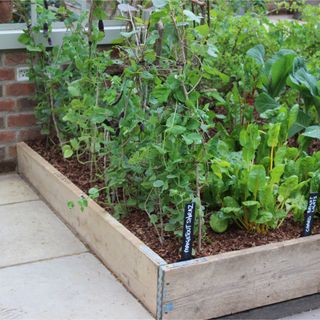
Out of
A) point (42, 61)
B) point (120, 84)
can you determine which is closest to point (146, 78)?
point (120, 84)

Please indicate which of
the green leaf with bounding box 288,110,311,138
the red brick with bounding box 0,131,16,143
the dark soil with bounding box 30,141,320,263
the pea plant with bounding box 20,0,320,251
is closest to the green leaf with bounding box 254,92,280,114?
the pea plant with bounding box 20,0,320,251

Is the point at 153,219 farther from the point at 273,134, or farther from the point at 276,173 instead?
the point at 273,134

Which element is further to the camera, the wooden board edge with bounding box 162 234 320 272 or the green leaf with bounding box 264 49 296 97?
the green leaf with bounding box 264 49 296 97

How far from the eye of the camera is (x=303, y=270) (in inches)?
129

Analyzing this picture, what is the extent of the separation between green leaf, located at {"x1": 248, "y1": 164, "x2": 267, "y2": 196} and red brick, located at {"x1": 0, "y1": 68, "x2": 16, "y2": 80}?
217cm

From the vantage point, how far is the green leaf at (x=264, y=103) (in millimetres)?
4027

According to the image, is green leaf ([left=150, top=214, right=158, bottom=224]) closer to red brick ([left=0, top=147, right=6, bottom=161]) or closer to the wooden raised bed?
the wooden raised bed

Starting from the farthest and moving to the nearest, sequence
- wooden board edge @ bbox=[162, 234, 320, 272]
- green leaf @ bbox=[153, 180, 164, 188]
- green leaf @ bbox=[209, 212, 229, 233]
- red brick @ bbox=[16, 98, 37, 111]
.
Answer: red brick @ bbox=[16, 98, 37, 111] < green leaf @ bbox=[209, 212, 229, 233] < green leaf @ bbox=[153, 180, 164, 188] < wooden board edge @ bbox=[162, 234, 320, 272]

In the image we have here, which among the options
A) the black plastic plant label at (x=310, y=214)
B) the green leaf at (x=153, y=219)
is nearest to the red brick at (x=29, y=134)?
the green leaf at (x=153, y=219)

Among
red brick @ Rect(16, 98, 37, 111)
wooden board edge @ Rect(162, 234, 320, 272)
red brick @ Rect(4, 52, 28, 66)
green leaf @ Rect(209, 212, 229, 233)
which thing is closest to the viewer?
wooden board edge @ Rect(162, 234, 320, 272)

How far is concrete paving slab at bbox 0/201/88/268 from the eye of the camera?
11.8 feet

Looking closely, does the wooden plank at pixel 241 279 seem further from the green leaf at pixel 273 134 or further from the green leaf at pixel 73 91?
the green leaf at pixel 73 91

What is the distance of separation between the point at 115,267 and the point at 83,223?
469mm

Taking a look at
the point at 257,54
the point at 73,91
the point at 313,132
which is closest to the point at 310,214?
the point at 313,132
